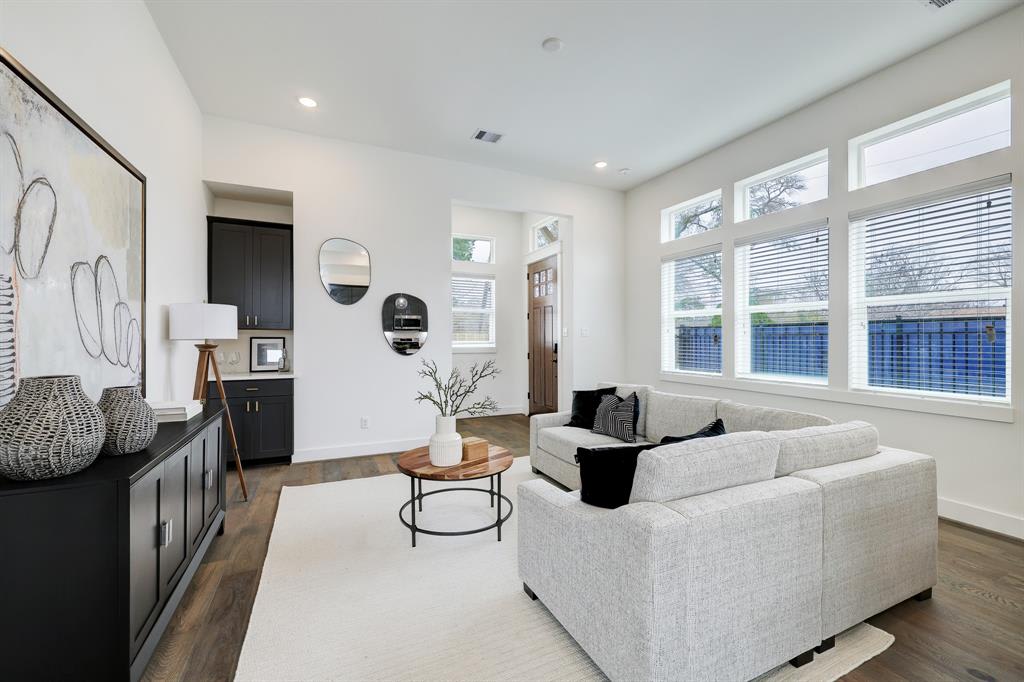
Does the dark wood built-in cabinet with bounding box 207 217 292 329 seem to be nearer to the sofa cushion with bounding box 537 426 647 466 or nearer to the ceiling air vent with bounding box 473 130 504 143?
the ceiling air vent with bounding box 473 130 504 143

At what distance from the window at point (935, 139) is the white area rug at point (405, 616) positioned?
3.11 meters

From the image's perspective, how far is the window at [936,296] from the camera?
2.80m

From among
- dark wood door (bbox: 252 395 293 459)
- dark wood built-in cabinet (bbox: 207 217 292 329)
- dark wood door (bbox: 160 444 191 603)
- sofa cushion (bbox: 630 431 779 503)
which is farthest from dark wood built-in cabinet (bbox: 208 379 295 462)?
sofa cushion (bbox: 630 431 779 503)

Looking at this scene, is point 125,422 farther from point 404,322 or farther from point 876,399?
point 876,399

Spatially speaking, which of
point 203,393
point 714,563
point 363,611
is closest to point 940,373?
point 714,563

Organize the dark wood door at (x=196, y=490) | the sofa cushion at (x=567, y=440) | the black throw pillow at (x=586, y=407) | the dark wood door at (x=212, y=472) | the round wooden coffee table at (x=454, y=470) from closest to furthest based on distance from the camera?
the dark wood door at (x=196, y=490) < the dark wood door at (x=212, y=472) < the round wooden coffee table at (x=454, y=470) < the sofa cushion at (x=567, y=440) < the black throw pillow at (x=586, y=407)

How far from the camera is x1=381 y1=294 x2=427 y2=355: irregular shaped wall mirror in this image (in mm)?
4672

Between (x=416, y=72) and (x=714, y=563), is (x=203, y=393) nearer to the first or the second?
(x=416, y=72)

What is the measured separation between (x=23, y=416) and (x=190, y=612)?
1.21m

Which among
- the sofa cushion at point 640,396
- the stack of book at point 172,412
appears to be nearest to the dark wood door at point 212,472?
the stack of book at point 172,412

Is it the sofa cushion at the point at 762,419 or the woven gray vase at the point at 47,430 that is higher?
the woven gray vase at the point at 47,430

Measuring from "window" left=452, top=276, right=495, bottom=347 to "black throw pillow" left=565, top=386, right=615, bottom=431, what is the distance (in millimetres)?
3357

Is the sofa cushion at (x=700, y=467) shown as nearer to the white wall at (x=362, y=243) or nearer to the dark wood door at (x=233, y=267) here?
the white wall at (x=362, y=243)

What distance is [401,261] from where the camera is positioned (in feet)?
15.6
